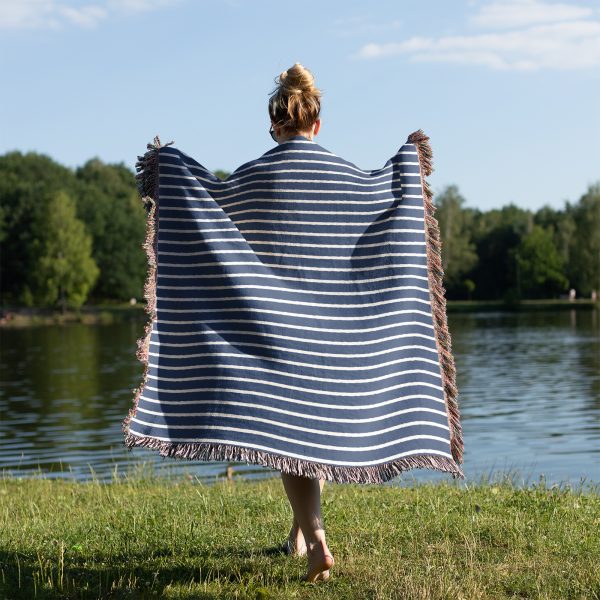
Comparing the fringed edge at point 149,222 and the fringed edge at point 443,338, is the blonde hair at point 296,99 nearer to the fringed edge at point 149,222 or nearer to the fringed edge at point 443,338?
the fringed edge at point 149,222

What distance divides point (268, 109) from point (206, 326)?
1.08 metres

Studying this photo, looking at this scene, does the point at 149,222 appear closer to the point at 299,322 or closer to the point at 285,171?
the point at 285,171

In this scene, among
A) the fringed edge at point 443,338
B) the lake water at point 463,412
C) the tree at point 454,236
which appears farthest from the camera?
the tree at point 454,236

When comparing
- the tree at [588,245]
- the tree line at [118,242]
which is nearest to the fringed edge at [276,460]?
the tree line at [118,242]

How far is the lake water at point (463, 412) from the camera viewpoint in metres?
13.3

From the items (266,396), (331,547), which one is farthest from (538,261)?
(266,396)

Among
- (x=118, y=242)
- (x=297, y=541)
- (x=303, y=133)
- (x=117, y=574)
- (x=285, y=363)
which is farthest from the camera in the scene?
A: (x=118, y=242)

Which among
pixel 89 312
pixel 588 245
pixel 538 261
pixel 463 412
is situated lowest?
pixel 463 412

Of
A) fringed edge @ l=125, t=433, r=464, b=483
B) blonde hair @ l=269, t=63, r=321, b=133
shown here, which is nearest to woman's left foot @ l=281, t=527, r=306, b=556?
fringed edge @ l=125, t=433, r=464, b=483

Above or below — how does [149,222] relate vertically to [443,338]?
above

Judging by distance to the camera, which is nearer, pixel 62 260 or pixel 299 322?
pixel 299 322

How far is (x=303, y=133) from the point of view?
4766 mm

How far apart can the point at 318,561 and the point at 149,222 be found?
1.78m

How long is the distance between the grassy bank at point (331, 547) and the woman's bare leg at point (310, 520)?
96mm
